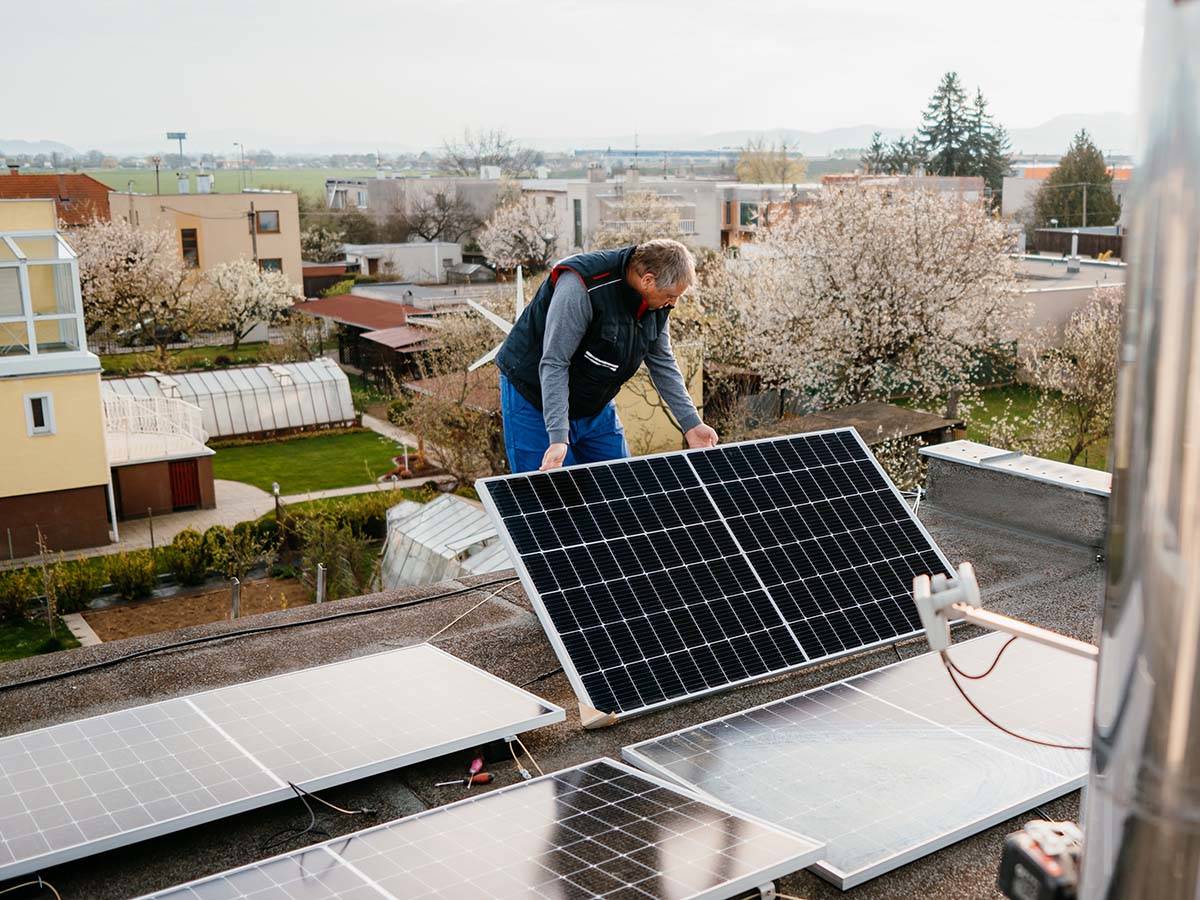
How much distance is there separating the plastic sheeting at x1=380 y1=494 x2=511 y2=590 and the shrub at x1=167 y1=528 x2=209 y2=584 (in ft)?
15.1

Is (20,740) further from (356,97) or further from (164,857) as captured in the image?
(356,97)

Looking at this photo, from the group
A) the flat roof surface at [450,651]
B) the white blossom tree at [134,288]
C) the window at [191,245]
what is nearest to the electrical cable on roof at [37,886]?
the flat roof surface at [450,651]

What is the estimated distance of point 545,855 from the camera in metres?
4.08

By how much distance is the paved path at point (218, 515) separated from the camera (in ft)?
87.8

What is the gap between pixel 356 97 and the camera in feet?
636

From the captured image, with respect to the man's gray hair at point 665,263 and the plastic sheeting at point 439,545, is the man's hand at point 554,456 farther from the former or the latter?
the plastic sheeting at point 439,545

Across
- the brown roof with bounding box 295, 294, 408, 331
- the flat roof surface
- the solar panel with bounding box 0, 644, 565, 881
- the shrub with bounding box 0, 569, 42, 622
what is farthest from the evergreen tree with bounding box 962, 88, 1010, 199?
the solar panel with bounding box 0, 644, 565, 881

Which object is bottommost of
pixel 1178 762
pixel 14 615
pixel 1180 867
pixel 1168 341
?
pixel 14 615

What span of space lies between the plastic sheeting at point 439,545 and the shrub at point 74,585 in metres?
5.92

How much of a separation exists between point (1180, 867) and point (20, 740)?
448cm

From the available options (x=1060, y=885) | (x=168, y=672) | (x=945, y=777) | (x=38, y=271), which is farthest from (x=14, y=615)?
(x=1060, y=885)

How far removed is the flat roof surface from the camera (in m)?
4.47

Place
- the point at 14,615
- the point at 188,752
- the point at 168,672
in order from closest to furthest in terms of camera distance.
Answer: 1. the point at 188,752
2. the point at 168,672
3. the point at 14,615

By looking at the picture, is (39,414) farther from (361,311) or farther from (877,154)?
(877,154)
